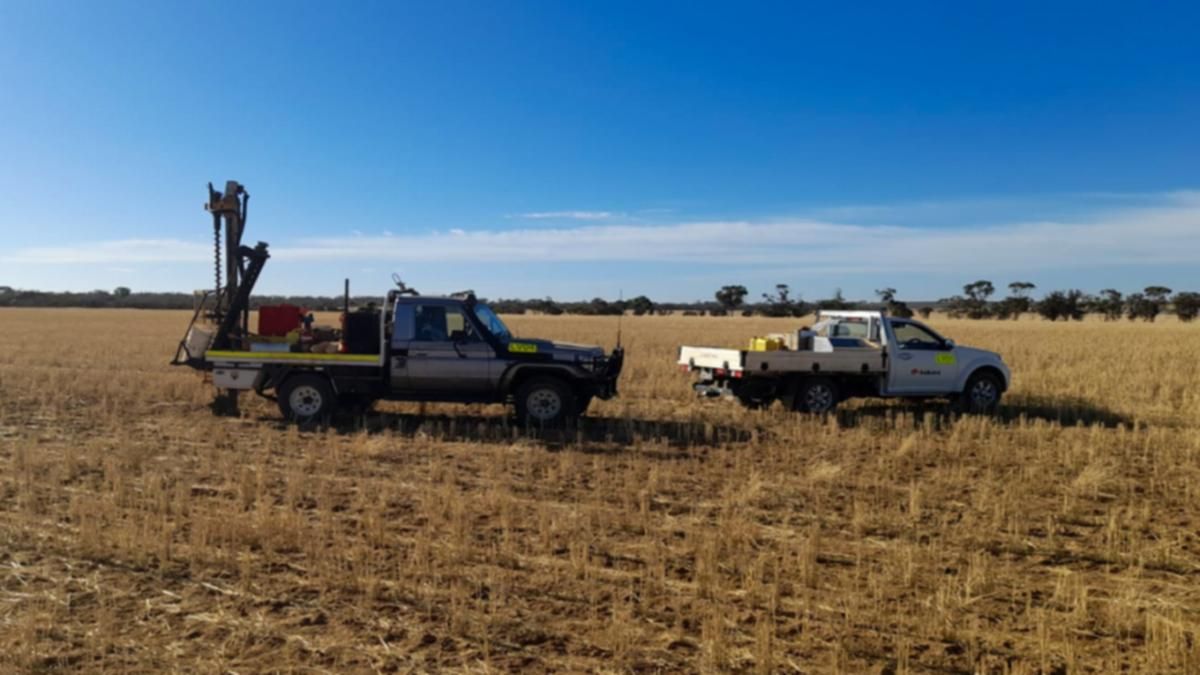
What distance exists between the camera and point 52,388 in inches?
619

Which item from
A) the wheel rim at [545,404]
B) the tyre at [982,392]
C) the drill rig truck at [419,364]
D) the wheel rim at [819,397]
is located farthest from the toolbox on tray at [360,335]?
the tyre at [982,392]

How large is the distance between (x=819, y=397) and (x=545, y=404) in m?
4.77

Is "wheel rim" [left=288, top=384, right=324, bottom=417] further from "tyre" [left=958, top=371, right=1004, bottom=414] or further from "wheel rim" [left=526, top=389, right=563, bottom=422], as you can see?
"tyre" [left=958, top=371, right=1004, bottom=414]

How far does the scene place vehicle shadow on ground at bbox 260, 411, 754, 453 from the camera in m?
11.2

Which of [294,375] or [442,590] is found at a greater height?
[294,375]

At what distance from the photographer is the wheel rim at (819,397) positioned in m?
14.0

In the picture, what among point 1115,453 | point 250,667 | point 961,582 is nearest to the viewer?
point 250,667

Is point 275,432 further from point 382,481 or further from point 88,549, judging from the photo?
point 88,549

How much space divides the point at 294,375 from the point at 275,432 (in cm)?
112

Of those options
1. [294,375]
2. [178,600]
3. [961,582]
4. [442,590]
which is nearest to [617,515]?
[442,590]

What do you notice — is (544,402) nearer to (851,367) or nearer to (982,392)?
(851,367)

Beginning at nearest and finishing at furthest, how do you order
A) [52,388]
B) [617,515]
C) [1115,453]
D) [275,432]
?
1. [617,515]
2. [1115,453]
3. [275,432]
4. [52,388]

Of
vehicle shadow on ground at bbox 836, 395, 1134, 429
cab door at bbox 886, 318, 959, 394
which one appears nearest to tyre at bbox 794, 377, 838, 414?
vehicle shadow on ground at bbox 836, 395, 1134, 429

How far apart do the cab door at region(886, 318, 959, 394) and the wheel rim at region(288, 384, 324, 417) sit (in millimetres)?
9126
